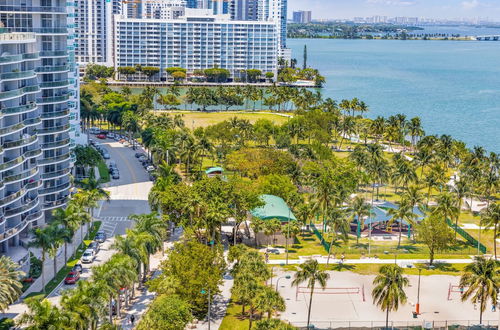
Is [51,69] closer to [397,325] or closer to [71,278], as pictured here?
[71,278]

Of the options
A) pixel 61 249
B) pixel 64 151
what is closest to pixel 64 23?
pixel 64 151

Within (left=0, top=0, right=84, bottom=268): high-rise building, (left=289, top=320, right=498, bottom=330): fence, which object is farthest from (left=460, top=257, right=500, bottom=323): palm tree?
(left=0, top=0, right=84, bottom=268): high-rise building

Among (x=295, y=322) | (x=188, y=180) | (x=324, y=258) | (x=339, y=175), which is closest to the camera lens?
(x=295, y=322)

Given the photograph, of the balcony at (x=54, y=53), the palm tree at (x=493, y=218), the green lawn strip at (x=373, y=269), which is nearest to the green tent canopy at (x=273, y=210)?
the green lawn strip at (x=373, y=269)

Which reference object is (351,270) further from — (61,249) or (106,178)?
(106,178)

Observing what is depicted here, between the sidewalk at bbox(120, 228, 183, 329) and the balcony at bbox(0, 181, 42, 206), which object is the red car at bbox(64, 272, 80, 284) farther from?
the balcony at bbox(0, 181, 42, 206)

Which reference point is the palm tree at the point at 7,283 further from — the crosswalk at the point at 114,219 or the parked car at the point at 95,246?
the crosswalk at the point at 114,219
